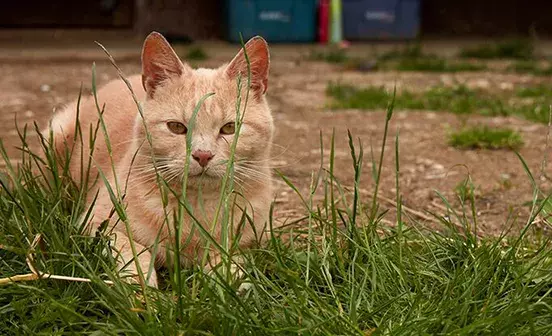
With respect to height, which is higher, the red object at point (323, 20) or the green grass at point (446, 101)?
the red object at point (323, 20)

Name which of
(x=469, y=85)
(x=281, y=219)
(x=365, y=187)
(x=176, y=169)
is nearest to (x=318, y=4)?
(x=469, y=85)

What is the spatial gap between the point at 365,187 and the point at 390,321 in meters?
1.68

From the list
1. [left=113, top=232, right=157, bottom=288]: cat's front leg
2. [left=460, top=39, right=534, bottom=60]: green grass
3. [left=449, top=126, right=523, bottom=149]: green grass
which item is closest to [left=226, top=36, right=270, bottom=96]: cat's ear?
[left=113, top=232, right=157, bottom=288]: cat's front leg

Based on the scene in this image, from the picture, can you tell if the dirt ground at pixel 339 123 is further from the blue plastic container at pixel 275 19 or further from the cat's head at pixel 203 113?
the blue plastic container at pixel 275 19

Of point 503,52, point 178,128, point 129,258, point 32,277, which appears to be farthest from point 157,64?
point 503,52

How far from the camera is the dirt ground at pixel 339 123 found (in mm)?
3490

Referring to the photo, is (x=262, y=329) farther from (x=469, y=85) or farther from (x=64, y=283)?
(x=469, y=85)

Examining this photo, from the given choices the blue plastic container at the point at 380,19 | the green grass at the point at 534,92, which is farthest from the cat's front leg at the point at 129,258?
the blue plastic container at the point at 380,19

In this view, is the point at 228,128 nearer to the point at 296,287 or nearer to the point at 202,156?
the point at 202,156

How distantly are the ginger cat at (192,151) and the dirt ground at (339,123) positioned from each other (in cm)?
21

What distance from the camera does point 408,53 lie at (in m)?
7.97

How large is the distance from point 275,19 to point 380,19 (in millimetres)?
1259

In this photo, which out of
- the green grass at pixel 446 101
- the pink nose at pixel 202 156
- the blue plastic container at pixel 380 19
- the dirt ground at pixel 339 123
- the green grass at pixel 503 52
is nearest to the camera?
the pink nose at pixel 202 156

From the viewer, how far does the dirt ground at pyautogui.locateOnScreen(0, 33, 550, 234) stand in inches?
137
